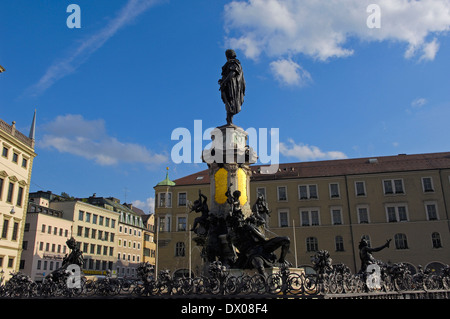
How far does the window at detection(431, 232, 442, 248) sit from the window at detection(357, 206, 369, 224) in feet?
24.3

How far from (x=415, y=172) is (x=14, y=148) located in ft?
149

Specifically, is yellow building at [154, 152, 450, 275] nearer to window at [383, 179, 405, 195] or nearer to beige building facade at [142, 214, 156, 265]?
window at [383, 179, 405, 195]

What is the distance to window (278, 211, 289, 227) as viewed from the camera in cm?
5009

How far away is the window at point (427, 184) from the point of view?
4734cm

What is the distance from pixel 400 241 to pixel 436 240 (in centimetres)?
394

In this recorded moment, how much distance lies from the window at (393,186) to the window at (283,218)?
41.3ft

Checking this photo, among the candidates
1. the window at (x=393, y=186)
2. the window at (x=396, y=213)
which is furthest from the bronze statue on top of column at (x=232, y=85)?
the window at (x=393, y=186)

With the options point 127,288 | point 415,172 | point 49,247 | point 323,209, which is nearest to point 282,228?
point 323,209

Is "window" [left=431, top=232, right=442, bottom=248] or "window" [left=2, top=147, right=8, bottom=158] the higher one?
"window" [left=2, top=147, right=8, bottom=158]

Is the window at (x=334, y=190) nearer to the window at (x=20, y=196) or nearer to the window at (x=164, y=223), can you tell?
the window at (x=164, y=223)

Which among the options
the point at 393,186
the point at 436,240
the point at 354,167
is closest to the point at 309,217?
the point at 354,167

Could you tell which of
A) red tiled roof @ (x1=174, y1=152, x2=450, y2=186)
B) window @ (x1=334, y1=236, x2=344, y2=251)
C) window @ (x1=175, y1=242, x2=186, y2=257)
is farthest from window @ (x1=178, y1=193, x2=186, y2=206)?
window @ (x1=334, y1=236, x2=344, y2=251)
